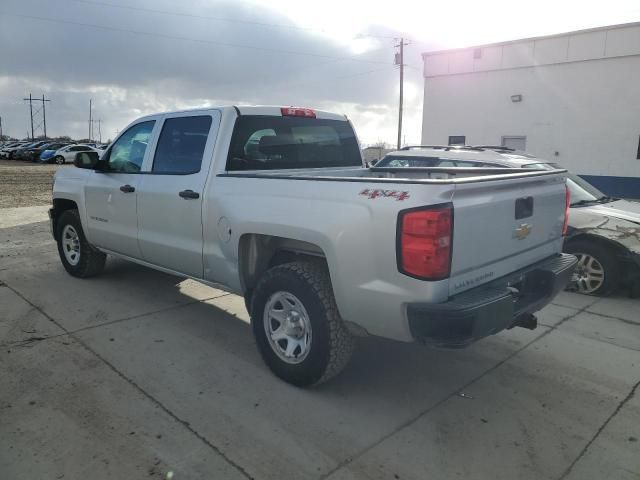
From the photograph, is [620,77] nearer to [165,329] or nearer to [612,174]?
[612,174]

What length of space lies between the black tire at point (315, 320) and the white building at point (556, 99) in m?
15.7

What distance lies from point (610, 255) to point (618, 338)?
142 centimetres

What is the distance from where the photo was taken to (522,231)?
3266 millimetres

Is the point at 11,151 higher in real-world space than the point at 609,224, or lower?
higher

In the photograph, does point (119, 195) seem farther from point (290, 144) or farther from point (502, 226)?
point (502, 226)

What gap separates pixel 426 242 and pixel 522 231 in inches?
39.3

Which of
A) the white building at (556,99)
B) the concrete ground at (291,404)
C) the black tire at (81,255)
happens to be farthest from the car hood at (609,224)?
the white building at (556,99)

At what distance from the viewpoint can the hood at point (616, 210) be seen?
5.78 meters

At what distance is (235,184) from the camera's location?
3.71 metres

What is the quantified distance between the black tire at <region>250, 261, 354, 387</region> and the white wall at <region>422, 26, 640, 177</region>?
51.8ft

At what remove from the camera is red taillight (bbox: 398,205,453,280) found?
2609mm

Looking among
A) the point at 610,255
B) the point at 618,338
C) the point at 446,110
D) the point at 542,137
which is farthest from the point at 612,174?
the point at 618,338

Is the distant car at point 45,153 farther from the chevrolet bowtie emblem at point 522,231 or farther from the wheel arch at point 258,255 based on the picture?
the chevrolet bowtie emblem at point 522,231

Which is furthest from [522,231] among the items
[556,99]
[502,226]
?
[556,99]
